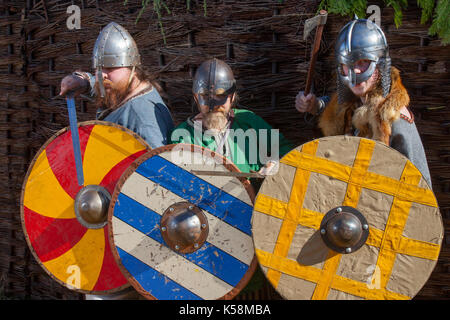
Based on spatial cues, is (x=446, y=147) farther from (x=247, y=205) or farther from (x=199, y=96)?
(x=199, y=96)

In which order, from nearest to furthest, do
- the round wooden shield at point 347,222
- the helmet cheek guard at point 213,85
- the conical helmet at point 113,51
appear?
the round wooden shield at point 347,222 < the helmet cheek guard at point 213,85 < the conical helmet at point 113,51

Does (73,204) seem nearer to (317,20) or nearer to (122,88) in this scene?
(122,88)

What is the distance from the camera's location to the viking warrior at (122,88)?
298 centimetres

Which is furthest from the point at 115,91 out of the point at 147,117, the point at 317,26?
the point at 317,26

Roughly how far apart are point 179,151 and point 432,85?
1625 mm

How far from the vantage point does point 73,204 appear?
2.98 m

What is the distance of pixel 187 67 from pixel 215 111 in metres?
0.96

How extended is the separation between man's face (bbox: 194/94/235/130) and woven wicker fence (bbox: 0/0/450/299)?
65cm

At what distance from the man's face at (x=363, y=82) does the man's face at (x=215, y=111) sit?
75 cm

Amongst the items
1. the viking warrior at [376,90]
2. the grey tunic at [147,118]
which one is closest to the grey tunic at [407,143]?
the viking warrior at [376,90]

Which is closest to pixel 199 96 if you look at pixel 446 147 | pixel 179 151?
pixel 179 151

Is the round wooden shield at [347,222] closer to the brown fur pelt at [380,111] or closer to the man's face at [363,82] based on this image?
the brown fur pelt at [380,111]

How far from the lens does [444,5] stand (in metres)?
2.65

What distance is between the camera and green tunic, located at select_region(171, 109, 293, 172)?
9.37 feet
